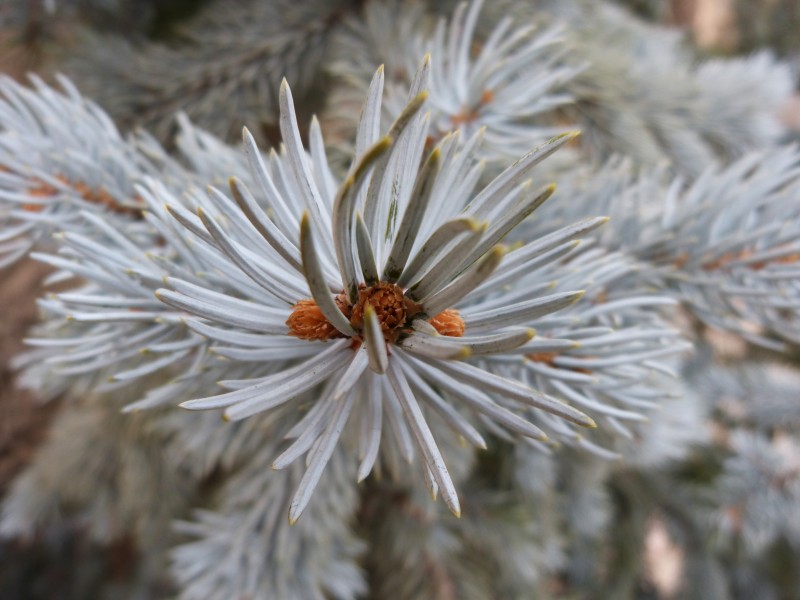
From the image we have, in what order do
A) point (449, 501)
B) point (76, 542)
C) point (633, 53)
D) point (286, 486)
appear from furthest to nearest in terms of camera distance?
point (76, 542), point (633, 53), point (286, 486), point (449, 501)

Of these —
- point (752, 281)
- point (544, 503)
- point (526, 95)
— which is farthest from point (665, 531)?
point (526, 95)

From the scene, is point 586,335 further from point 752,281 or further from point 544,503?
point 544,503

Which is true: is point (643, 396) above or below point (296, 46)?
below

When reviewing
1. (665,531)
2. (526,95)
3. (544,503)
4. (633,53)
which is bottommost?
(665,531)

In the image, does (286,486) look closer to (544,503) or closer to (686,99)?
(544,503)

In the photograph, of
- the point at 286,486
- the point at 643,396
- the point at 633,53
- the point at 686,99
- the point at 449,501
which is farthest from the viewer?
the point at 633,53

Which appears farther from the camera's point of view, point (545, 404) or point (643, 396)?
point (643, 396)

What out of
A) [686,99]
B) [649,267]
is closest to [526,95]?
[649,267]
